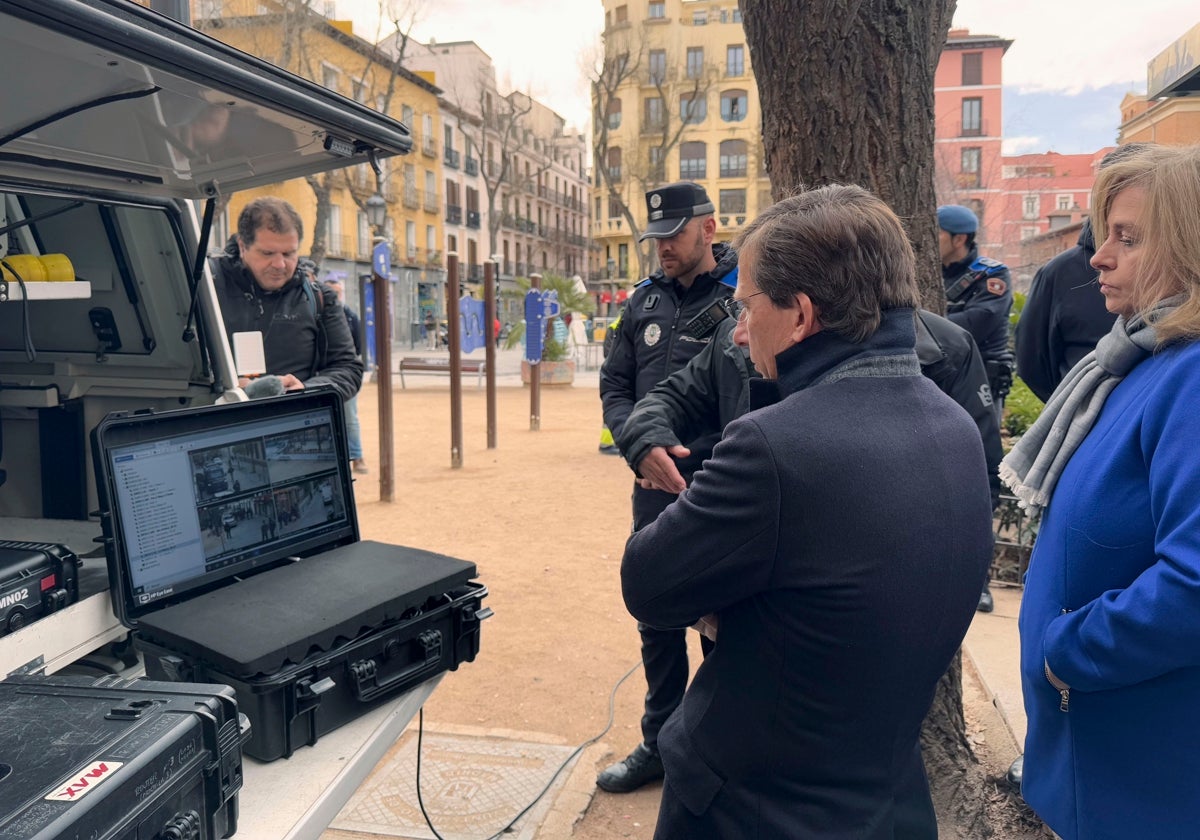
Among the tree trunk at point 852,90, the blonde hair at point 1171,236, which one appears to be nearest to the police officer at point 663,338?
the tree trunk at point 852,90

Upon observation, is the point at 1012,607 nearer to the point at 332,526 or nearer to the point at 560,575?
the point at 560,575

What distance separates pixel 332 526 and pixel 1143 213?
2.03m

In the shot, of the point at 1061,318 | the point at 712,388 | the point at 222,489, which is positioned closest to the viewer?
the point at 222,489

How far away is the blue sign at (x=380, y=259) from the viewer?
9.25m

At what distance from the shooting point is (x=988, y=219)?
29906mm

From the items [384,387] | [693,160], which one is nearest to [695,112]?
[693,160]

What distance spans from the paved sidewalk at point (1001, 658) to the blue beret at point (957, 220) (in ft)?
7.31

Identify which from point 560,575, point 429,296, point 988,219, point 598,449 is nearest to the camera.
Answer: point 560,575

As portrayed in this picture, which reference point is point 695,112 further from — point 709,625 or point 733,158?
point 709,625

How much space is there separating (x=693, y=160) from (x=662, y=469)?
190 ft

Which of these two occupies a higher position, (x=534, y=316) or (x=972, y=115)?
(x=972, y=115)

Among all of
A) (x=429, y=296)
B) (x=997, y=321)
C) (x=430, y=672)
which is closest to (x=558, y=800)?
(x=430, y=672)

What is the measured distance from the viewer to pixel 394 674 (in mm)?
2041

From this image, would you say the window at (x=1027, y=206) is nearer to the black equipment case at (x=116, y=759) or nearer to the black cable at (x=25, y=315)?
the black cable at (x=25, y=315)
